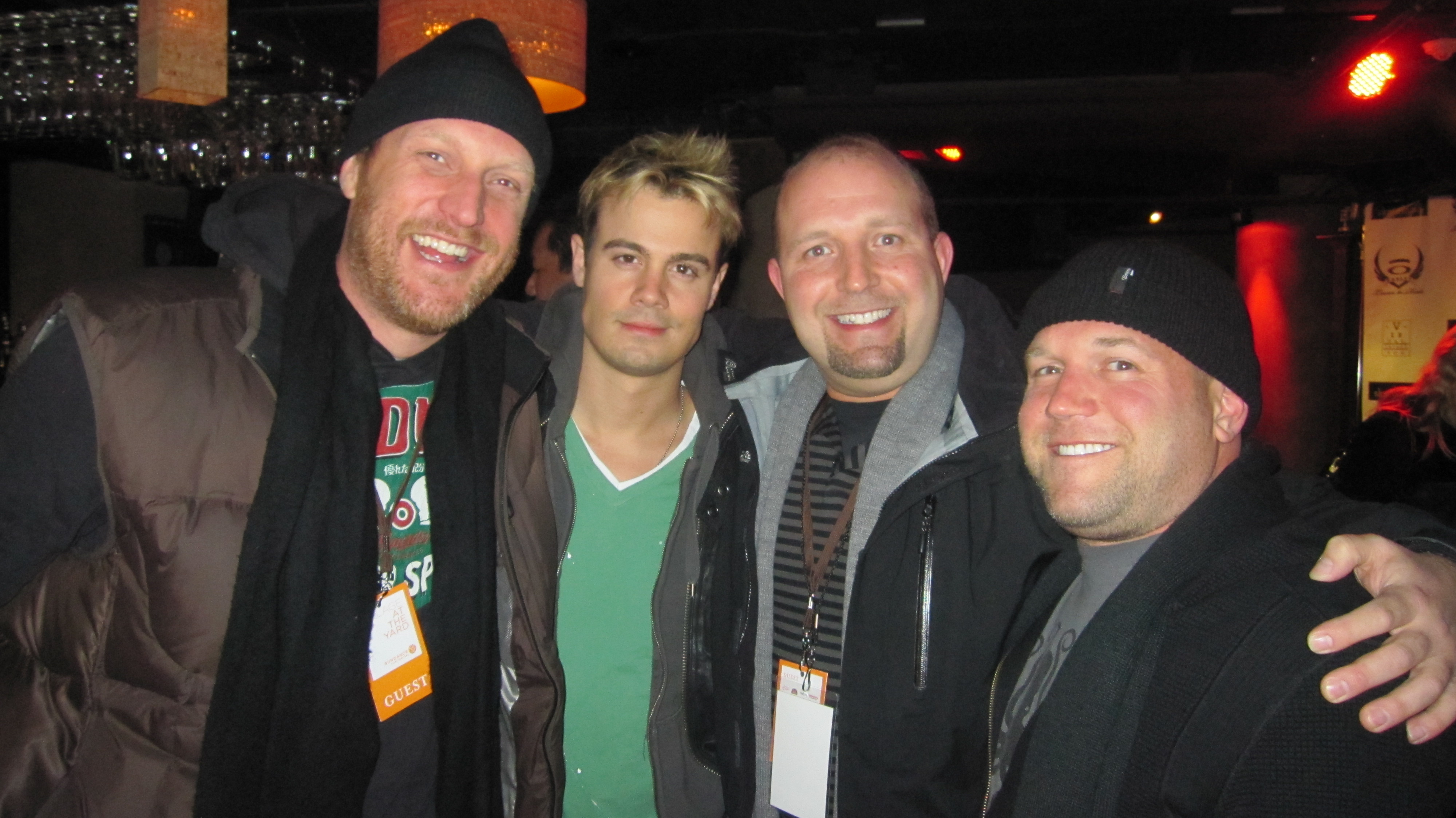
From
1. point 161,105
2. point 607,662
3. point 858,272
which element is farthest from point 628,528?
point 161,105

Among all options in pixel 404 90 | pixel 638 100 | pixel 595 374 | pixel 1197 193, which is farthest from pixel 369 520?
pixel 1197 193

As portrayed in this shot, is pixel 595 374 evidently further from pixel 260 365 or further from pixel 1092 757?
pixel 1092 757

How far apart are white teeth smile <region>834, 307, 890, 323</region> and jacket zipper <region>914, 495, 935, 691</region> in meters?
0.47

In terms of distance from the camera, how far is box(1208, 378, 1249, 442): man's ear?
1416mm

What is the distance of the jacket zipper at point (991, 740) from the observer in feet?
4.93

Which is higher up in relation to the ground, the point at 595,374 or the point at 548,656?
the point at 595,374

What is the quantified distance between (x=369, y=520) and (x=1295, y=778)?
1541mm

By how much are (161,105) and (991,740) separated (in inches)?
161

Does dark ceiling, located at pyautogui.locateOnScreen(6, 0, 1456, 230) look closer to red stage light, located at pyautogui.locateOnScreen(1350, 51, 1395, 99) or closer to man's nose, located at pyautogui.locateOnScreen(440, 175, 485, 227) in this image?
red stage light, located at pyautogui.locateOnScreen(1350, 51, 1395, 99)

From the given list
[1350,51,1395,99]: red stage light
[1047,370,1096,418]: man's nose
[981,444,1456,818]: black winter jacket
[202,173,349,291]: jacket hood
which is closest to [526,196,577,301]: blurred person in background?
[202,173,349,291]: jacket hood

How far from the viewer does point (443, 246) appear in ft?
5.47

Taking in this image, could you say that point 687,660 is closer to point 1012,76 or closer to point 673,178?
point 673,178

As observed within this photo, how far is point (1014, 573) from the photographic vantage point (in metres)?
1.58

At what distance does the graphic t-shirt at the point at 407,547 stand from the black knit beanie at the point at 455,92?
496 millimetres
